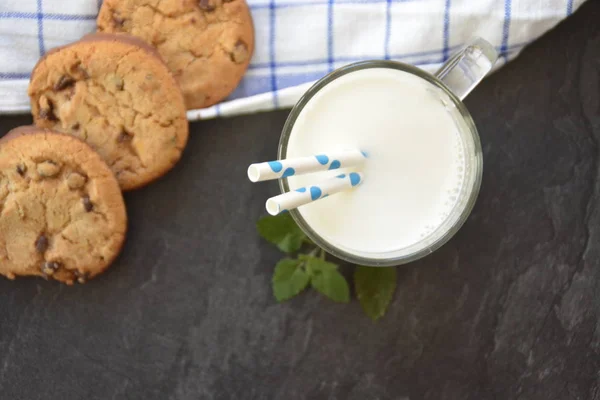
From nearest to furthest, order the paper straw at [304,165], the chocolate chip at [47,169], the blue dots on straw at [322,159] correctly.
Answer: the paper straw at [304,165]
the blue dots on straw at [322,159]
the chocolate chip at [47,169]

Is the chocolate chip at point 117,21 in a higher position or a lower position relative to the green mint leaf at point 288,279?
higher

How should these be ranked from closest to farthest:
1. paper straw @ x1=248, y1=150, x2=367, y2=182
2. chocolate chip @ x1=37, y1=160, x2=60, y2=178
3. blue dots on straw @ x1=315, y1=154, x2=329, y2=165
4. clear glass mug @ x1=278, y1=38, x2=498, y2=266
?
1. paper straw @ x1=248, y1=150, x2=367, y2=182
2. blue dots on straw @ x1=315, y1=154, x2=329, y2=165
3. clear glass mug @ x1=278, y1=38, x2=498, y2=266
4. chocolate chip @ x1=37, y1=160, x2=60, y2=178

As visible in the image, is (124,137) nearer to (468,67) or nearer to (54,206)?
(54,206)

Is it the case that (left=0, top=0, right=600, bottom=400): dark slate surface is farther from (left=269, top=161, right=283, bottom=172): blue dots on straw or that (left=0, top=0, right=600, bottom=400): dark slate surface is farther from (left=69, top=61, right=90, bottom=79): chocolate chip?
(left=269, top=161, right=283, bottom=172): blue dots on straw

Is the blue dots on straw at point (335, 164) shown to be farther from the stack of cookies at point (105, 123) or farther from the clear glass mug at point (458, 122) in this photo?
the stack of cookies at point (105, 123)

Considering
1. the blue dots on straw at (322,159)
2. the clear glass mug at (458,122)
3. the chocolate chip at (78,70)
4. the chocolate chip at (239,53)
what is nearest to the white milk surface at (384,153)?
the clear glass mug at (458,122)

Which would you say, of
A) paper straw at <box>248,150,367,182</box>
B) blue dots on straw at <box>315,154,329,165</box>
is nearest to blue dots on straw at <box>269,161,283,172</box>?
paper straw at <box>248,150,367,182</box>
